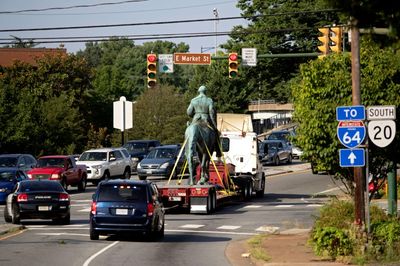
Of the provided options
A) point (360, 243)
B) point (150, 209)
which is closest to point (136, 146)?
point (150, 209)

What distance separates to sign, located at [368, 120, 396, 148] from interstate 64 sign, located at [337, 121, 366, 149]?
0.67 feet

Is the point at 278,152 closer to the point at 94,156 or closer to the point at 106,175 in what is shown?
the point at 94,156

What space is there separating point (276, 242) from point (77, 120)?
47195 millimetres

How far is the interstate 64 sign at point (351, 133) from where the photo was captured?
69.8ft

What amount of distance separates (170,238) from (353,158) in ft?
24.8

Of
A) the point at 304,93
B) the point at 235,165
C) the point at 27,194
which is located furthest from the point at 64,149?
the point at 304,93

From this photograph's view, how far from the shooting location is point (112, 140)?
7919cm

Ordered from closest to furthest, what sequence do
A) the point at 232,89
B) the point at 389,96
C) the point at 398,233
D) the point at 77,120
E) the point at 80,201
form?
the point at 398,233 → the point at 389,96 → the point at 80,201 → the point at 77,120 → the point at 232,89

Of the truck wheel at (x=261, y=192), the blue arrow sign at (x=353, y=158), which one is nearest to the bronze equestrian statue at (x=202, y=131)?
the truck wheel at (x=261, y=192)

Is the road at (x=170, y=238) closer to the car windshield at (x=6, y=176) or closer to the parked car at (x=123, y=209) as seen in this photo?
the parked car at (x=123, y=209)

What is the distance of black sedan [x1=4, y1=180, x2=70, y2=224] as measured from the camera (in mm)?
30109

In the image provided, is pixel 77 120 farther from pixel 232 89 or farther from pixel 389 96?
pixel 389 96

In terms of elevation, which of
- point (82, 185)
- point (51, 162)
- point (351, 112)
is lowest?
point (82, 185)

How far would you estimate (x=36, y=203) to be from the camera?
30.2m
